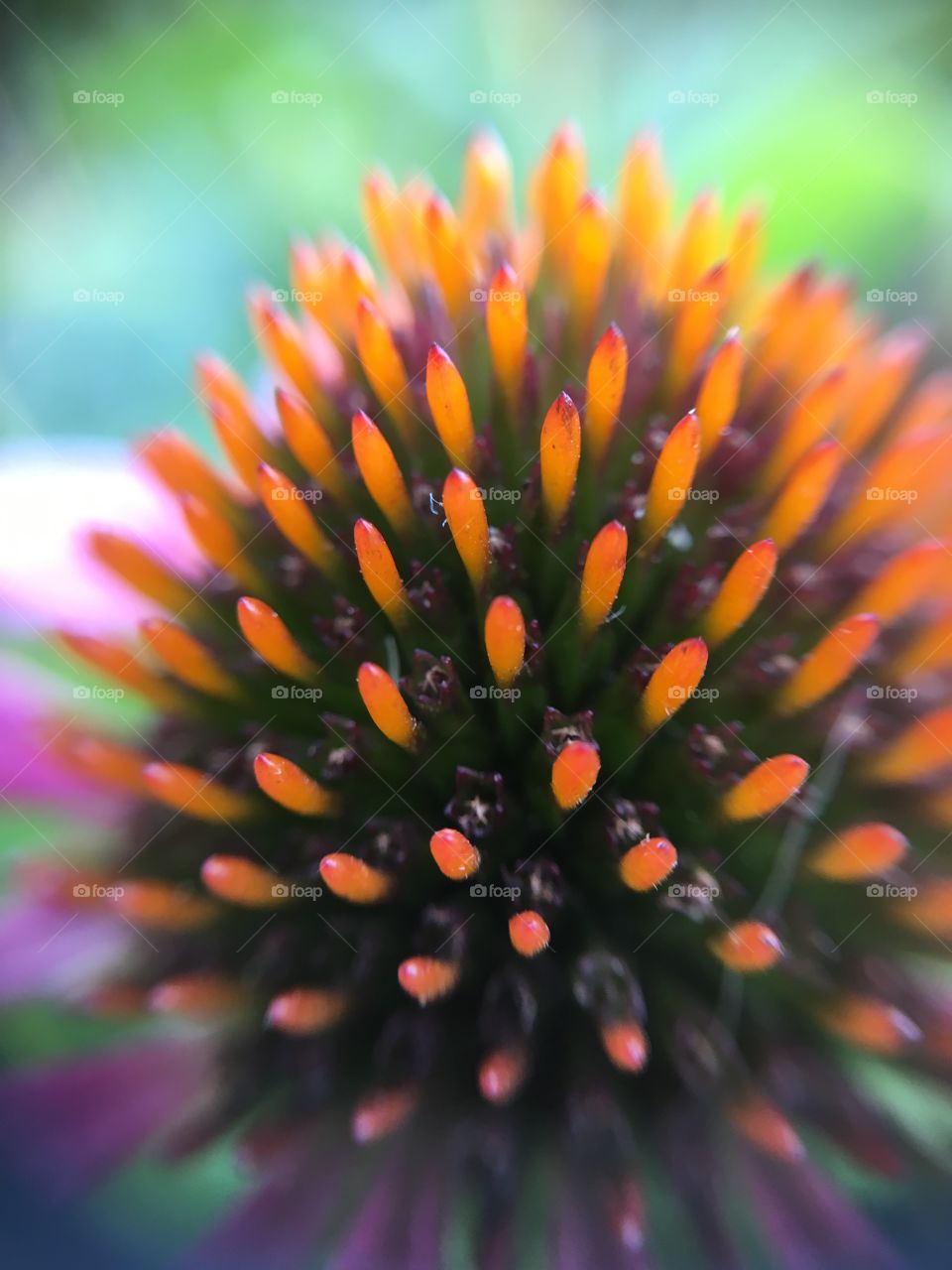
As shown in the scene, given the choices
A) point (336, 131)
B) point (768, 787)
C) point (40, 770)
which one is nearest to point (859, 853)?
point (768, 787)

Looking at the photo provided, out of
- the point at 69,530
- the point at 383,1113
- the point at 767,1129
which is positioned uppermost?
the point at 69,530

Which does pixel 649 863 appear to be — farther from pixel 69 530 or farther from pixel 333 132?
pixel 333 132

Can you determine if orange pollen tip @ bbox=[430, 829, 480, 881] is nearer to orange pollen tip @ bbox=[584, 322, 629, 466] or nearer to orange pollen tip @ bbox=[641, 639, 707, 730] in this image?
orange pollen tip @ bbox=[641, 639, 707, 730]

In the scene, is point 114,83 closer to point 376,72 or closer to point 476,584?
point 376,72

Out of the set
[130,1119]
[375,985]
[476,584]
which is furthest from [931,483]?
[130,1119]

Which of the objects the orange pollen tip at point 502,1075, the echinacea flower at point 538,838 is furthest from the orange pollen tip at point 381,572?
the orange pollen tip at point 502,1075

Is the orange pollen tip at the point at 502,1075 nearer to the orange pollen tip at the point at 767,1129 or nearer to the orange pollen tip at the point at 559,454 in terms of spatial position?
the orange pollen tip at the point at 767,1129
